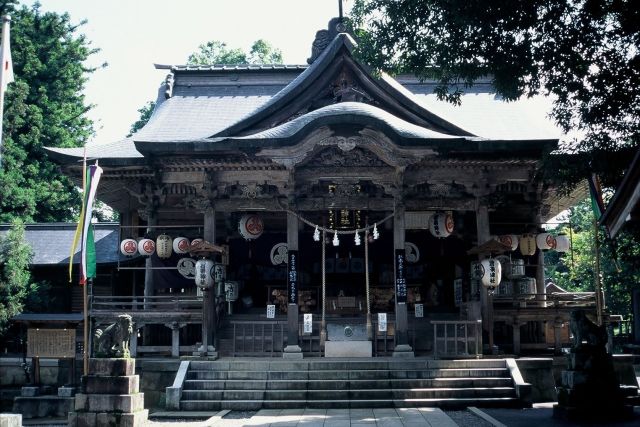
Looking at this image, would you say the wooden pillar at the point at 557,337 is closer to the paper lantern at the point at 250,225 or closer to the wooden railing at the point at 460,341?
the wooden railing at the point at 460,341

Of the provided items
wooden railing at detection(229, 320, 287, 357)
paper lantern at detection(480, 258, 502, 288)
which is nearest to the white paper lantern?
wooden railing at detection(229, 320, 287, 357)

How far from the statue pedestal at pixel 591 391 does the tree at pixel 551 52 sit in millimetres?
3413

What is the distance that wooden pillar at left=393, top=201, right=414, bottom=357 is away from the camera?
56.0ft

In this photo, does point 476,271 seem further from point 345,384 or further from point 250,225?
point 250,225

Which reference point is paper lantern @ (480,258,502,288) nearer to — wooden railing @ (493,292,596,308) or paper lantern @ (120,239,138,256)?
wooden railing @ (493,292,596,308)

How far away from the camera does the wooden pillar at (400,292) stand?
17.1 meters

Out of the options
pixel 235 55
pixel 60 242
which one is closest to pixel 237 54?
pixel 235 55

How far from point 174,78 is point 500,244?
1483 centimetres

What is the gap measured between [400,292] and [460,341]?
2.05 meters

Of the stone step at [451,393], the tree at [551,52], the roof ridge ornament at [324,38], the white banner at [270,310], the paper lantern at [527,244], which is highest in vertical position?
the roof ridge ornament at [324,38]

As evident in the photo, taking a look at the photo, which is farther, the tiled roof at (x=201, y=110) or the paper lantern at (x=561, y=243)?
the tiled roof at (x=201, y=110)

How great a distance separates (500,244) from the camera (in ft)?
55.4

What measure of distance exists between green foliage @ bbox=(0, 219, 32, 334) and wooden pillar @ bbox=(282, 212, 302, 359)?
8.37 metres

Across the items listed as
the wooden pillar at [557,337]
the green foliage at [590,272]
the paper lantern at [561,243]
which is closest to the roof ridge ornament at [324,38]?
the paper lantern at [561,243]
